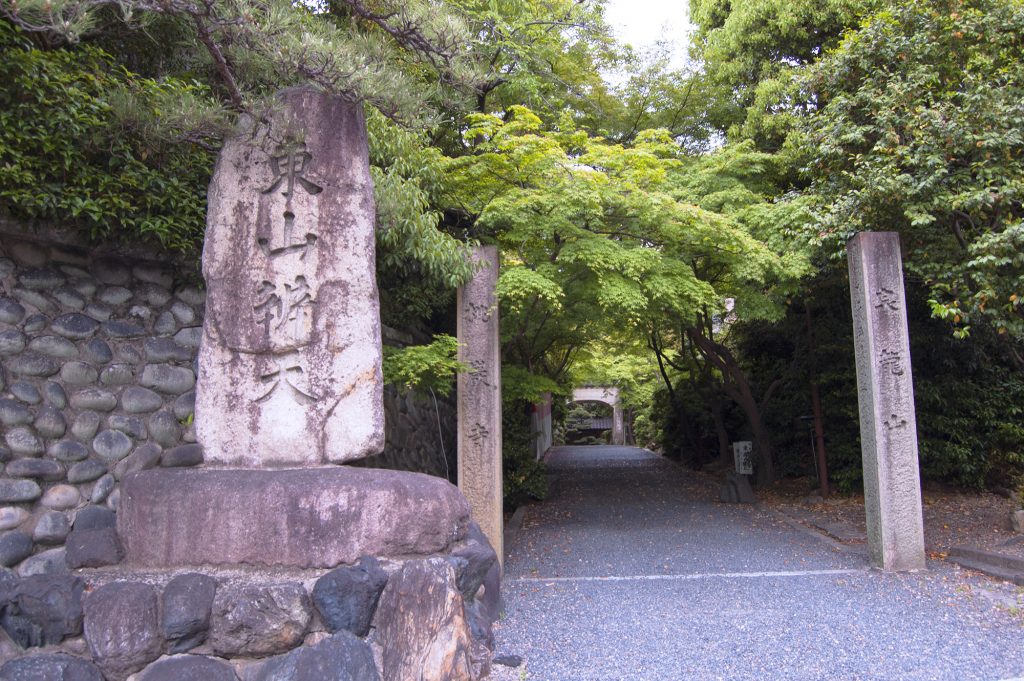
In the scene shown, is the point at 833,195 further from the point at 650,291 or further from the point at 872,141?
the point at 650,291

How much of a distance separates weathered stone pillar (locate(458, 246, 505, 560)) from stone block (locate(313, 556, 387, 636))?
3263 mm

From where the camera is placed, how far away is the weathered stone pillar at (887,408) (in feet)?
23.0

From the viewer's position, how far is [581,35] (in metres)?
11.9

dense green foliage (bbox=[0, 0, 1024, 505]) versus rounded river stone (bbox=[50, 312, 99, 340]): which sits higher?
dense green foliage (bbox=[0, 0, 1024, 505])

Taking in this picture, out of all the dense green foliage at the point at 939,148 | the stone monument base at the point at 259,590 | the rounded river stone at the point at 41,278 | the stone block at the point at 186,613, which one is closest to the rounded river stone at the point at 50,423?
the rounded river stone at the point at 41,278

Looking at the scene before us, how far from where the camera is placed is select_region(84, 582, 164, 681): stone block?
10.8 ft

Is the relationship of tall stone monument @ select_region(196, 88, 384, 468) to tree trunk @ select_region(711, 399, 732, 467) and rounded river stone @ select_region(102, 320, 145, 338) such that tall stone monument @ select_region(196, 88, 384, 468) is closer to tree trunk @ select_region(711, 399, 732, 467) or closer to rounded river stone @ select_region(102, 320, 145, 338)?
rounded river stone @ select_region(102, 320, 145, 338)

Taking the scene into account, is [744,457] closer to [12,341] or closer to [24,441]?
[24,441]

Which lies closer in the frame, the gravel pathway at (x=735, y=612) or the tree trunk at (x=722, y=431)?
the gravel pathway at (x=735, y=612)

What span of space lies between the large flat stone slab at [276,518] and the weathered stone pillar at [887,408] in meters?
5.42

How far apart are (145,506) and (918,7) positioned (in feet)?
31.1

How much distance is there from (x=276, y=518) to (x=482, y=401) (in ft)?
11.4

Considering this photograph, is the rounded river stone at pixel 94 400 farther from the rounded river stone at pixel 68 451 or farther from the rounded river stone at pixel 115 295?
the rounded river stone at pixel 115 295

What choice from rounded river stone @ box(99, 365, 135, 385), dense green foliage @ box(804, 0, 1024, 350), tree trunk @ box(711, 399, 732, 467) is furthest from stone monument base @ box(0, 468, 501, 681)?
tree trunk @ box(711, 399, 732, 467)
